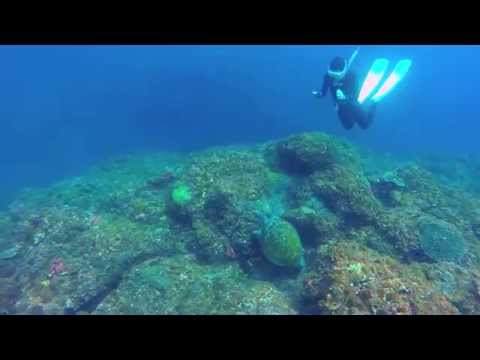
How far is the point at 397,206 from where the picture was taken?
12953 millimetres

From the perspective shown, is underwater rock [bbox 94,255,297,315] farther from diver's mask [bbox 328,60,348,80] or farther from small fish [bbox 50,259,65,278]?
diver's mask [bbox 328,60,348,80]

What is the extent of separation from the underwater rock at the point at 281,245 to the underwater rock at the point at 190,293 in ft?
2.73

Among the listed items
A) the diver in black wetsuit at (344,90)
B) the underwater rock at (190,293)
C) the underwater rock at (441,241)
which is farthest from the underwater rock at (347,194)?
the underwater rock at (190,293)

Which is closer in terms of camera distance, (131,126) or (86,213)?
(86,213)

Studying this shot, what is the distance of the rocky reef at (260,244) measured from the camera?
857cm

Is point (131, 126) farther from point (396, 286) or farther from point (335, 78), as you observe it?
point (396, 286)

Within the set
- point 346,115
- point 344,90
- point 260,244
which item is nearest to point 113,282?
point 260,244

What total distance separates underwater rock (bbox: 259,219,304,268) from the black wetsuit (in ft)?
15.2

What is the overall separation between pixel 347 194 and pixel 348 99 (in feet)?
10.8

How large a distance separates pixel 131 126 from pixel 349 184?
3899 cm

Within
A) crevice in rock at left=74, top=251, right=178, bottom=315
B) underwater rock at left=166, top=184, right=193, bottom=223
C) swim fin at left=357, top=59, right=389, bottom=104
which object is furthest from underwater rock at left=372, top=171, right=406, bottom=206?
crevice in rock at left=74, top=251, right=178, bottom=315

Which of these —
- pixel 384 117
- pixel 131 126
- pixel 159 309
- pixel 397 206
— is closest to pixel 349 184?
pixel 397 206

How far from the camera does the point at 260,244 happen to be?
1061 centimetres

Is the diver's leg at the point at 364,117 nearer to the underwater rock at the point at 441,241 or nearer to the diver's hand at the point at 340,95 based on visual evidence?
the diver's hand at the point at 340,95
